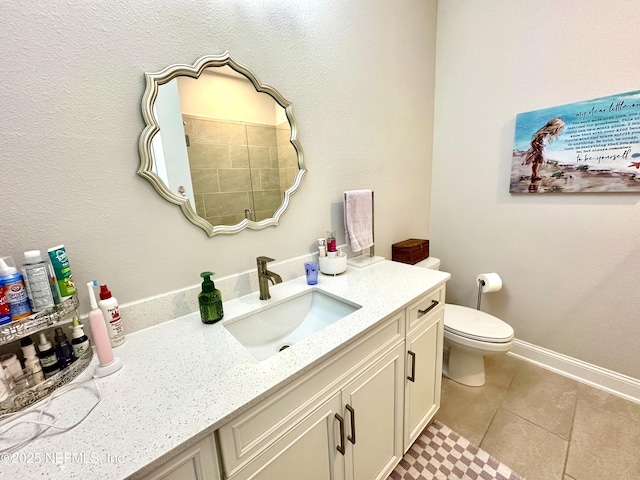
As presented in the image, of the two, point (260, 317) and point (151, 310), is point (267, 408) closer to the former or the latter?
point (260, 317)

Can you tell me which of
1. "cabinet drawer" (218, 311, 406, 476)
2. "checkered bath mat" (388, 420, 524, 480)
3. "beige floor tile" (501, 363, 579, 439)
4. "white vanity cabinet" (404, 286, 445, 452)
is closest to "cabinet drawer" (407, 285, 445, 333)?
"white vanity cabinet" (404, 286, 445, 452)

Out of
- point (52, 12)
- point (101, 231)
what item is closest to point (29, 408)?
point (101, 231)

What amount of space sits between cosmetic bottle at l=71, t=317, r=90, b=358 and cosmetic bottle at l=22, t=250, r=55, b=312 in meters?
0.10

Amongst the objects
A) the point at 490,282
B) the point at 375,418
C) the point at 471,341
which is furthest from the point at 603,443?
the point at 375,418

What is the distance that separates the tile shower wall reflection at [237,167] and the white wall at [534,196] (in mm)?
1443

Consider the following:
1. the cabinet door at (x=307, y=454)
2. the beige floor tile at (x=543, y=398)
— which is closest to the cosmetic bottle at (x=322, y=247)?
the cabinet door at (x=307, y=454)

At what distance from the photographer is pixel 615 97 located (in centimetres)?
135

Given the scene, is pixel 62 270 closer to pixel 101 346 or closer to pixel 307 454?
pixel 101 346

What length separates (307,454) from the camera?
0.76 meters

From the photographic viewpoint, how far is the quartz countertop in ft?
1.53

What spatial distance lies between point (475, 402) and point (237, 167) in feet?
6.05

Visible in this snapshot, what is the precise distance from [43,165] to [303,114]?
3.11 ft

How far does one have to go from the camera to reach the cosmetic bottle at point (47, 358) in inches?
26.3

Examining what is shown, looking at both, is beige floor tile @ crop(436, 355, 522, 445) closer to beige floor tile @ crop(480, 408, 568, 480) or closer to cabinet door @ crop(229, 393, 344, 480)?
beige floor tile @ crop(480, 408, 568, 480)
